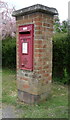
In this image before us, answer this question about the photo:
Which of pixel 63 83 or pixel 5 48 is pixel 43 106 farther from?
pixel 5 48

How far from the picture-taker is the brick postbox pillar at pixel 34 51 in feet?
11.3

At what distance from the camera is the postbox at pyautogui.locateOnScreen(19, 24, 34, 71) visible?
350cm

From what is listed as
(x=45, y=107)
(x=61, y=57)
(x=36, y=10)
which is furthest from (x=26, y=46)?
(x=61, y=57)

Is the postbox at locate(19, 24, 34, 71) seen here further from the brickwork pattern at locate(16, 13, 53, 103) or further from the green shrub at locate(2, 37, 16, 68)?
the green shrub at locate(2, 37, 16, 68)

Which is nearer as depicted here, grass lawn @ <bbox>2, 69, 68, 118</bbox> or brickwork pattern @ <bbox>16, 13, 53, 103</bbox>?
grass lawn @ <bbox>2, 69, 68, 118</bbox>

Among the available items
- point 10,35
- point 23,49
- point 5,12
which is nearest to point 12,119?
point 23,49

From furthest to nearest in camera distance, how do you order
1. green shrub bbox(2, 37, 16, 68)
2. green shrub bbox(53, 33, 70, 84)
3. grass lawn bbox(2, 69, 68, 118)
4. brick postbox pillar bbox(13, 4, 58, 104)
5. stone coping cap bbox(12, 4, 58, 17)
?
1. green shrub bbox(2, 37, 16, 68)
2. green shrub bbox(53, 33, 70, 84)
3. brick postbox pillar bbox(13, 4, 58, 104)
4. stone coping cap bbox(12, 4, 58, 17)
5. grass lawn bbox(2, 69, 68, 118)

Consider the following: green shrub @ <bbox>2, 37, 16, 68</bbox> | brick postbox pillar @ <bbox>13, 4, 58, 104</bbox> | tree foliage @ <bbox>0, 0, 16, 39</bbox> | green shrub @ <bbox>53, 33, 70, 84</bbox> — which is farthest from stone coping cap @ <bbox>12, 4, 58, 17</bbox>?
tree foliage @ <bbox>0, 0, 16, 39</bbox>

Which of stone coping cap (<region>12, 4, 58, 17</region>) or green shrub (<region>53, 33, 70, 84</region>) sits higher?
stone coping cap (<region>12, 4, 58, 17</region>)

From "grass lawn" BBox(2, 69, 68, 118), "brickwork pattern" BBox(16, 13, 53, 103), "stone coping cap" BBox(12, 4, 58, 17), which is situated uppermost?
"stone coping cap" BBox(12, 4, 58, 17)

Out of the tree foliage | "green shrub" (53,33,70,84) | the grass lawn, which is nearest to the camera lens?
the grass lawn

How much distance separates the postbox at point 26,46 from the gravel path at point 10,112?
976 mm

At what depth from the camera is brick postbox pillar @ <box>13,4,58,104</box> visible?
3.45 metres

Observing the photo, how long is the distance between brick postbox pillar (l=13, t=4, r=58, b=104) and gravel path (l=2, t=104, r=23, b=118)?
1.46 ft
